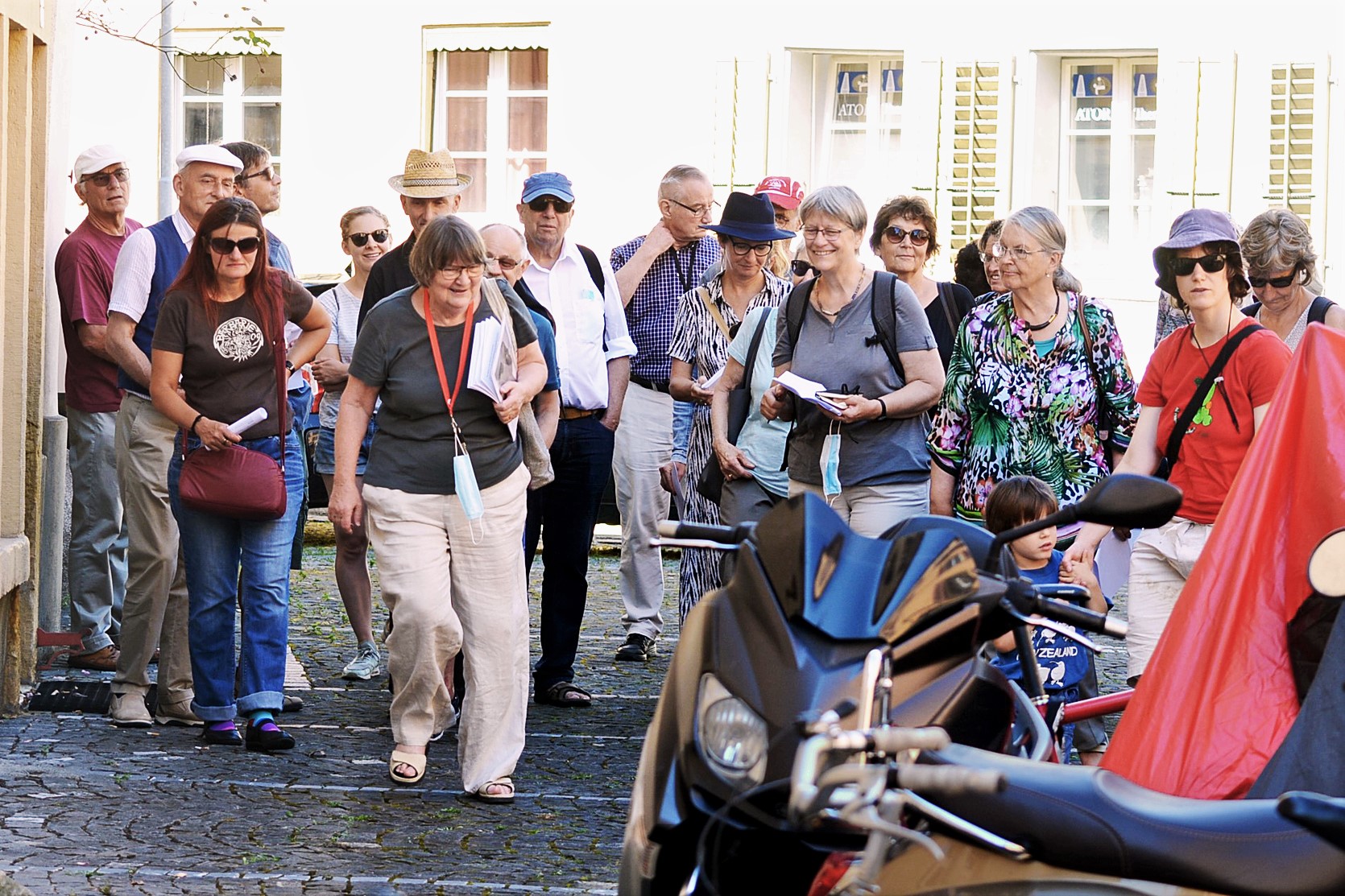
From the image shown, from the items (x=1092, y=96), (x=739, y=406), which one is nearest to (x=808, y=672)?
(x=739, y=406)

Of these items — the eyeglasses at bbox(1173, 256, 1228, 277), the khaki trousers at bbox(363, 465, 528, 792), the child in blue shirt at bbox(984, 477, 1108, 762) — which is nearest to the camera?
the child in blue shirt at bbox(984, 477, 1108, 762)

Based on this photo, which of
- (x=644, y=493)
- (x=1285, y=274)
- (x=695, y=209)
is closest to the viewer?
(x=1285, y=274)

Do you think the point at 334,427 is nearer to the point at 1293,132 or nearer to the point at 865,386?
the point at 865,386

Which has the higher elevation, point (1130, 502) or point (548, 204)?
point (548, 204)

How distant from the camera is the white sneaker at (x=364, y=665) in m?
8.80

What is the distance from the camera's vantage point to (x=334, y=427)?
8.73 metres

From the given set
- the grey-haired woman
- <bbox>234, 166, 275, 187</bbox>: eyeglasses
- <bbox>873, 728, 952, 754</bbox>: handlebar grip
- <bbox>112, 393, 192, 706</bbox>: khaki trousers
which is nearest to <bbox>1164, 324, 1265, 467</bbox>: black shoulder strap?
the grey-haired woman

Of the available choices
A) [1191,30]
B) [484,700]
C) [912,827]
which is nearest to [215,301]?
[484,700]

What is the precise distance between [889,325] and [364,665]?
310cm

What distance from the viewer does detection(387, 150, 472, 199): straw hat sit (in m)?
8.81

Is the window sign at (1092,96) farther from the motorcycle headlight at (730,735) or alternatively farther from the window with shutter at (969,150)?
the motorcycle headlight at (730,735)

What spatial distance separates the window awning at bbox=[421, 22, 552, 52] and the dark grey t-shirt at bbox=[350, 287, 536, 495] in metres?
15.7

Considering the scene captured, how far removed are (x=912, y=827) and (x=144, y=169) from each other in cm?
2103

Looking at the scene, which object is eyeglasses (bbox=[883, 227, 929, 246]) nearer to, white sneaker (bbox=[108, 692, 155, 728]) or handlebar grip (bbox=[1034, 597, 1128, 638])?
white sneaker (bbox=[108, 692, 155, 728])
